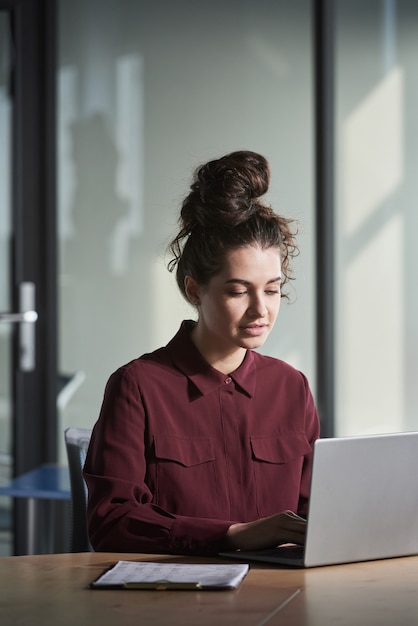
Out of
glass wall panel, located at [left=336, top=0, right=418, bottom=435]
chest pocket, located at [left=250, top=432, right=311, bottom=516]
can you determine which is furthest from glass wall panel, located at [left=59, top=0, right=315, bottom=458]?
chest pocket, located at [left=250, top=432, right=311, bottom=516]

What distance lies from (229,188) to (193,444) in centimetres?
51

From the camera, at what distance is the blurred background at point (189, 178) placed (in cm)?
Answer: 407

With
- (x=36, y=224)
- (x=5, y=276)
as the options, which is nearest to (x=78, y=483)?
(x=5, y=276)

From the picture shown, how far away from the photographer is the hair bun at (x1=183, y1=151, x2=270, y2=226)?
7.22 feet

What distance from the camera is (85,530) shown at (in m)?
2.38

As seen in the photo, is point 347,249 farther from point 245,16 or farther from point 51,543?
point 51,543

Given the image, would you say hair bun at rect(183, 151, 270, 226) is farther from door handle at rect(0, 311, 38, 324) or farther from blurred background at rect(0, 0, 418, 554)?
door handle at rect(0, 311, 38, 324)

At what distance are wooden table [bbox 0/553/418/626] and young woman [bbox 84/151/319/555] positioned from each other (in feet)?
0.78

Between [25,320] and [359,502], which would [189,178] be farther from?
[359,502]

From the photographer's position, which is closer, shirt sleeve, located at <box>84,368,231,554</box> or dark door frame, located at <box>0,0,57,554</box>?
shirt sleeve, located at <box>84,368,231,554</box>

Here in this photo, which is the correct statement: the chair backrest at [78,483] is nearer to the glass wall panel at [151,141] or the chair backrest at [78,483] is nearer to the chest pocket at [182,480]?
the chest pocket at [182,480]

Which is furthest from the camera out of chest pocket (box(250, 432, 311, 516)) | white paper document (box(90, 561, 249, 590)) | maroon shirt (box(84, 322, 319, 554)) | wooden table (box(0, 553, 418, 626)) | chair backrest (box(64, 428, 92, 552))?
chair backrest (box(64, 428, 92, 552))

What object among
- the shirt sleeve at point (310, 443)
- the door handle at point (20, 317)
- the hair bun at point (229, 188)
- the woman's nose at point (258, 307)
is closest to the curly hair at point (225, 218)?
the hair bun at point (229, 188)

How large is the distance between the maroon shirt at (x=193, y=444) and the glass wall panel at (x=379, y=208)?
1849 mm
